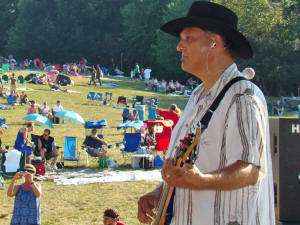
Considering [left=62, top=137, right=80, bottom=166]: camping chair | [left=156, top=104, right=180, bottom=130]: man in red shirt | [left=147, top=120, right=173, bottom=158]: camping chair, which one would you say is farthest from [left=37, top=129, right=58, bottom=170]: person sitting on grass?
[left=156, top=104, right=180, bottom=130]: man in red shirt

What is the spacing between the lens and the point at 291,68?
48.7m

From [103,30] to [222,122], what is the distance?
219 feet

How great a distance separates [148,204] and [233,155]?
0.80 meters

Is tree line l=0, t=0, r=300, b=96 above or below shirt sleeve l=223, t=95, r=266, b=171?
above

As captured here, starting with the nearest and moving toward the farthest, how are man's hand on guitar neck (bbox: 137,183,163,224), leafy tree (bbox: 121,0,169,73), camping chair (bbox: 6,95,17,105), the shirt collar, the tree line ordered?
the shirt collar < man's hand on guitar neck (bbox: 137,183,163,224) < camping chair (bbox: 6,95,17,105) < the tree line < leafy tree (bbox: 121,0,169,73)

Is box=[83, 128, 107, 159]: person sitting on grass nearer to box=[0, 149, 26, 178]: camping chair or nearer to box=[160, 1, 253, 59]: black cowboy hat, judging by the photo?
box=[0, 149, 26, 178]: camping chair

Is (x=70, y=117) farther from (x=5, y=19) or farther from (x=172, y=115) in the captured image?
(x=5, y=19)

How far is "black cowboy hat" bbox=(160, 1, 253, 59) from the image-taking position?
260 centimetres

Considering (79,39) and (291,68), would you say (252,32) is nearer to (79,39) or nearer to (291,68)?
(291,68)

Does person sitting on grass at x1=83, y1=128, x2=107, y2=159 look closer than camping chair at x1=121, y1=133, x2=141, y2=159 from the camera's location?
Yes

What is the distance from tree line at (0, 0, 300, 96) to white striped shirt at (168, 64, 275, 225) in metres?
45.9

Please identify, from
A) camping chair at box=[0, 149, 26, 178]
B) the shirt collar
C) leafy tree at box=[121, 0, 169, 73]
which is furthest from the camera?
leafy tree at box=[121, 0, 169, 73]

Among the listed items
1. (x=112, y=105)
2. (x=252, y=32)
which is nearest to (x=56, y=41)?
(x=252, y=32)

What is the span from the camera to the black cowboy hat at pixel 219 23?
8.53ft
